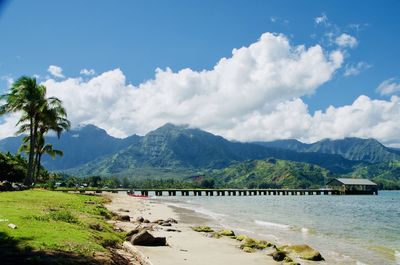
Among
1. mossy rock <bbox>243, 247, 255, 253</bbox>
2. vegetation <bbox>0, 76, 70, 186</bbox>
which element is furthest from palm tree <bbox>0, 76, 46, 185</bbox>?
mossy rock <bbox>243, 247, 255, 253</bbox>

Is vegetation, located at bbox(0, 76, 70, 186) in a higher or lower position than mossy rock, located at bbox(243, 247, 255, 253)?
higher

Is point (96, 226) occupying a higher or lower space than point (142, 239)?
higher

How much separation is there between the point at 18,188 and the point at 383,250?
1360 inches

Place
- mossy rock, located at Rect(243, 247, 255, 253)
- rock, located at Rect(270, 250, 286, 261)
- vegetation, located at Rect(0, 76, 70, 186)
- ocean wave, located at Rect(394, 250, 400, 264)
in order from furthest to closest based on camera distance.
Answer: vegetation, located at Rect(0, 76, 70, 186) < ocean wave, located at Rect(394, 250, 400, 264) < mossy rock, located at Rect(243, 247, 255, 253) < rock, located at Rect(270, 250, 286, 261)

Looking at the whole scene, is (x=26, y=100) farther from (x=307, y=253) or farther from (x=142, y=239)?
(x=307, y=253)

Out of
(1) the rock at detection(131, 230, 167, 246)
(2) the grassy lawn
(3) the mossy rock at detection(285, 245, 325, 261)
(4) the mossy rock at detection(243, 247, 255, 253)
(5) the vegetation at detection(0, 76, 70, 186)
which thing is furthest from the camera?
(5) the vegetation at detection(0, 76, 70, 186)

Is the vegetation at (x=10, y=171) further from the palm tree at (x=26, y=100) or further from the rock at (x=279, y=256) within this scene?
the rock at (x=279, y=256)

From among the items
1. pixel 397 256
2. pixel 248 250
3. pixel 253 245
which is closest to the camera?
pixel 248 250

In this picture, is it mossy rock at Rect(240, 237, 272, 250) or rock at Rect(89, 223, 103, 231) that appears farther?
mossy rock at Rect(240, 237, 272, 250)

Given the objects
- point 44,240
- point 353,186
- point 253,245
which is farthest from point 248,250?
point 353,186

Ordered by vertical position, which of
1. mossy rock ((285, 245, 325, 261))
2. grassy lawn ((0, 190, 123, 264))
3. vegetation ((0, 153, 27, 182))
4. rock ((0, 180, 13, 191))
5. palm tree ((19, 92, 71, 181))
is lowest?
mossy rock ((285, 245, 325, 261))

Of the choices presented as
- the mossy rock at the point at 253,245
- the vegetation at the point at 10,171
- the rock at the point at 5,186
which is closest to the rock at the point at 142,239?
the mossy rock at the point at 253,245

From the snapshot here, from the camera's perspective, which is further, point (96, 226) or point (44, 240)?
point (96, 226)

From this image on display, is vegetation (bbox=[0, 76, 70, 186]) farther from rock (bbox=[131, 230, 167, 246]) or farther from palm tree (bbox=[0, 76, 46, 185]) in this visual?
rock (bbox=[131, 230, 167, 246])
